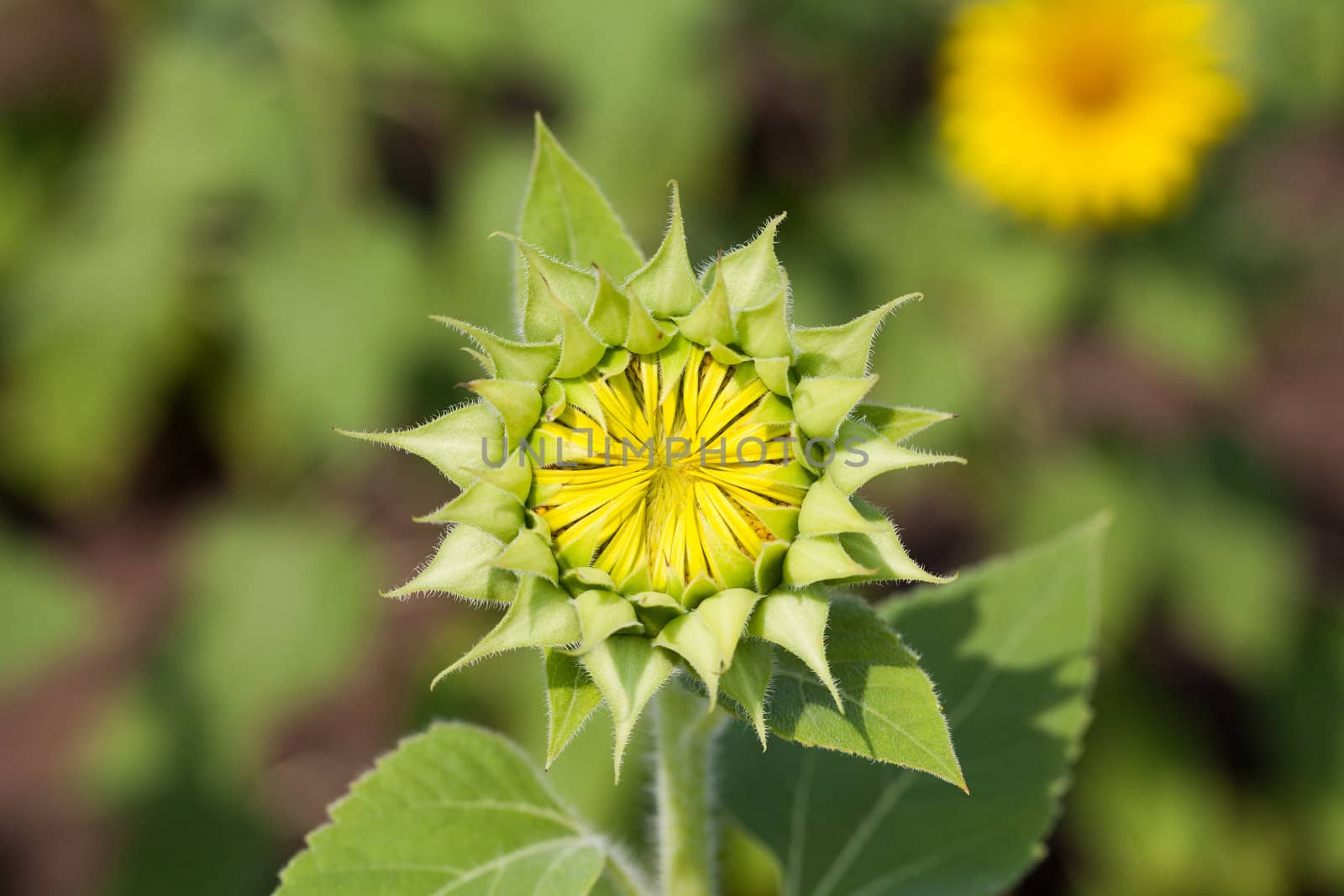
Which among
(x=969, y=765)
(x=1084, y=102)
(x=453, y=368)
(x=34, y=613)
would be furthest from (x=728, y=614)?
(x=34, y=613)

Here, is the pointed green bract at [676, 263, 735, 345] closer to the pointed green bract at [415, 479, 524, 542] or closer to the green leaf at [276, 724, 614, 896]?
the pointed green bract at [415, 479, 524, 542]

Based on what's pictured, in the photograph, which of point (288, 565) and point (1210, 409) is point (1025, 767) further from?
point (1210, 409)

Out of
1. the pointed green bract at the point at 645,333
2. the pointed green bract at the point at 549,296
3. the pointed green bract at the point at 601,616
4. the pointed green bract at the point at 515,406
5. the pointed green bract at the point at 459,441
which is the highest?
the pointed green bract at the point at 549,296

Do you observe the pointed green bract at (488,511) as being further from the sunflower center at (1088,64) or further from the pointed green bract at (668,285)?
the sunflower center at (1088,64)

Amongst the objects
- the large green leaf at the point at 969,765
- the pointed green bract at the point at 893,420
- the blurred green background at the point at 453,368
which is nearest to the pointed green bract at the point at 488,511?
the pointed green bract at the point at 893,420

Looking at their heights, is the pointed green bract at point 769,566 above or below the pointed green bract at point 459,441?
below

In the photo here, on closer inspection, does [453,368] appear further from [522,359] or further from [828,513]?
[828,513]
